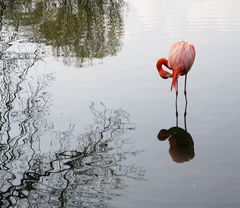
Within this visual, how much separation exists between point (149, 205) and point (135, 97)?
120 inches

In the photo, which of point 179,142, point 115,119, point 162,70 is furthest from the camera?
point 162,70

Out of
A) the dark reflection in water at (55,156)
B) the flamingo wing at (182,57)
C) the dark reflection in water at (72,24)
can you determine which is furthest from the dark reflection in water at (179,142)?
the dark reflection in water at (72,24)

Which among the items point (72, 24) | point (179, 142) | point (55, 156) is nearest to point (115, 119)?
point (179, 142)

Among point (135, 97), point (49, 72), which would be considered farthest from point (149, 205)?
point (49, 72)

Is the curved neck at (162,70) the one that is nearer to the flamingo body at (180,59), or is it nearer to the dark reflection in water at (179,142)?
the flamingo body at (180,59)

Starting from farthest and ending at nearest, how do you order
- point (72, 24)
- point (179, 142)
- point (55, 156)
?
1. point (72, 24)
2. point (179, 142)
3. point (55, 156)

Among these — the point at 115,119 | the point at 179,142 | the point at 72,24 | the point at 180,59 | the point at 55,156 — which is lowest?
the point at 55,156

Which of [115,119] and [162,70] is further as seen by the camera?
[162,70]

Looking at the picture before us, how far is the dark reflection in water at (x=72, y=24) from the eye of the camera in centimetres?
1008

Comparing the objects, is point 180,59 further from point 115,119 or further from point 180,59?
point 115,119

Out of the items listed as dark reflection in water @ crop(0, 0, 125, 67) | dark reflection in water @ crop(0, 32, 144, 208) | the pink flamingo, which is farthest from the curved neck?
dark reflection in water @ crop(0, 0, 125, 67)

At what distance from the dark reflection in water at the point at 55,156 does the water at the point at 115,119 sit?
1 centimetres

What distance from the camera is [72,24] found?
42.2ft

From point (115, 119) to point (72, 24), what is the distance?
271 inches
